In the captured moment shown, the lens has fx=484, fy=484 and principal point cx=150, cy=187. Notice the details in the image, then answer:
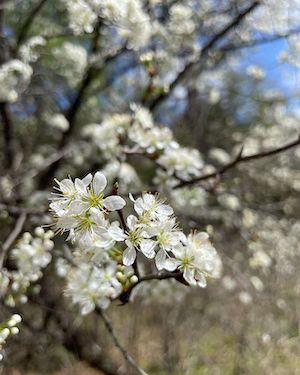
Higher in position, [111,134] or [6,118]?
[111,134]

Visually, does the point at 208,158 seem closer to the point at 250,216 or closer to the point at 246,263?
the point at 246,263

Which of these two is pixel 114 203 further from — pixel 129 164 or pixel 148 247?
pixel 129 164

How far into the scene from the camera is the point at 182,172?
103 inches

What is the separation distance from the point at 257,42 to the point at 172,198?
173 cm

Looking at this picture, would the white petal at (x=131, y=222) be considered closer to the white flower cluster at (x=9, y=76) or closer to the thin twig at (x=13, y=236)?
the thin twig at (x=13, y=236)

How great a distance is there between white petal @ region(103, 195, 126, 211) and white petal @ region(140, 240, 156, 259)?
0.38 feet

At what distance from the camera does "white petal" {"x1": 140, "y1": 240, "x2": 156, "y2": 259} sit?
1.20 meters

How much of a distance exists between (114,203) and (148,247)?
144 mm

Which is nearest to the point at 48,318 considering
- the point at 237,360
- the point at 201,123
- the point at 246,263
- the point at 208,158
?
the point at 237,360

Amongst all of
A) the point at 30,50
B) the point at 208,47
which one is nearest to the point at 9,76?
the point at 30,50

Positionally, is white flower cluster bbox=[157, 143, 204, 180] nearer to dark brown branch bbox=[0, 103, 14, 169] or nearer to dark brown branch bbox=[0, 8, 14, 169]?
dark brown branch bbox=[0, 8, 14, 169]

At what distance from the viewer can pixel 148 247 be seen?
3.95ft

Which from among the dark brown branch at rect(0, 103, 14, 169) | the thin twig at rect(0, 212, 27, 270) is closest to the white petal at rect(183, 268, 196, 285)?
the thin twig at rect(0, 212, 27, 270)

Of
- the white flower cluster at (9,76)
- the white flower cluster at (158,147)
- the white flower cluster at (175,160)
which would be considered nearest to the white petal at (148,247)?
the white flower cluster at (158,147)
